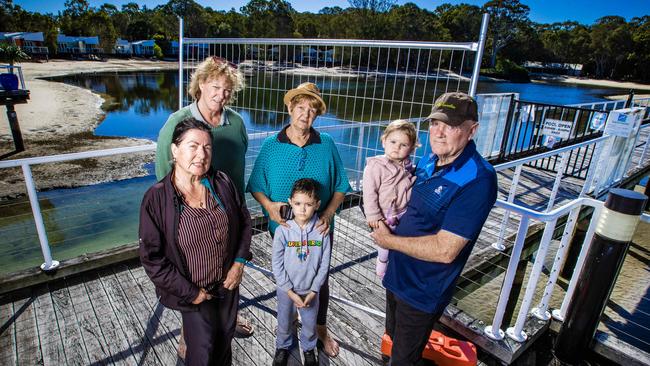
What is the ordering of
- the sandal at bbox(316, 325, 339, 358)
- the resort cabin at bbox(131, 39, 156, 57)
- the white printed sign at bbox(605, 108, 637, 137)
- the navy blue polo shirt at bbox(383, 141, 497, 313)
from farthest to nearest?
the resort cabin at bbox(131, 39, 156, 57)
the white printed sign at bbox(605, 108, 637, 137)
the sandal at bbox(316, 325, 339, 358)
the navy blue polo shirt at bbox(383, 141, 497, 313)

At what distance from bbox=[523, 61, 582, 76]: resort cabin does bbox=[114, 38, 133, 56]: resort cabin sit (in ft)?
293

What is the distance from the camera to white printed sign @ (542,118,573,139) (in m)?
7.02

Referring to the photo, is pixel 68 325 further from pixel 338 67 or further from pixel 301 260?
pixel 338 67

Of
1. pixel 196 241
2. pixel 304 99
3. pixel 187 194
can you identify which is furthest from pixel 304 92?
pixel 196 241

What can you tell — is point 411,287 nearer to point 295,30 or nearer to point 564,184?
point 564,184

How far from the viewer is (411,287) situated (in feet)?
5.55

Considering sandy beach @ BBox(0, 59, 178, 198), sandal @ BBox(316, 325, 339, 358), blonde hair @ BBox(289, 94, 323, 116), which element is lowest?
sandy beach @ BBox(0, 59, 178, 198)

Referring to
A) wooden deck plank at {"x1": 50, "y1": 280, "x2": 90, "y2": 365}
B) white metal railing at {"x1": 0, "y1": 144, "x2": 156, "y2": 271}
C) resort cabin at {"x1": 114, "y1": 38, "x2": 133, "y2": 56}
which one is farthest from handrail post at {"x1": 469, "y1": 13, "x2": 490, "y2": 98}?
resort cabin at {"x1": 114, "y1": 38, "x2": 133, "y2": 56}

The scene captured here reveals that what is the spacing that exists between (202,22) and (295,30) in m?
21.8

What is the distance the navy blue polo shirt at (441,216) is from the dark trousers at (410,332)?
0.06 m

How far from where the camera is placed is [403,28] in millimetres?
55719

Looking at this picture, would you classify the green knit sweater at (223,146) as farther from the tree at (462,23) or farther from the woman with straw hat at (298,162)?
the tree at (462,23)

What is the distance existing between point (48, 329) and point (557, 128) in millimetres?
8901

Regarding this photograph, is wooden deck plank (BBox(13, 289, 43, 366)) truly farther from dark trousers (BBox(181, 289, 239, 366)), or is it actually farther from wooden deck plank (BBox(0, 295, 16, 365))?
dark trousers (BBox(181, 289, 239, 366))
